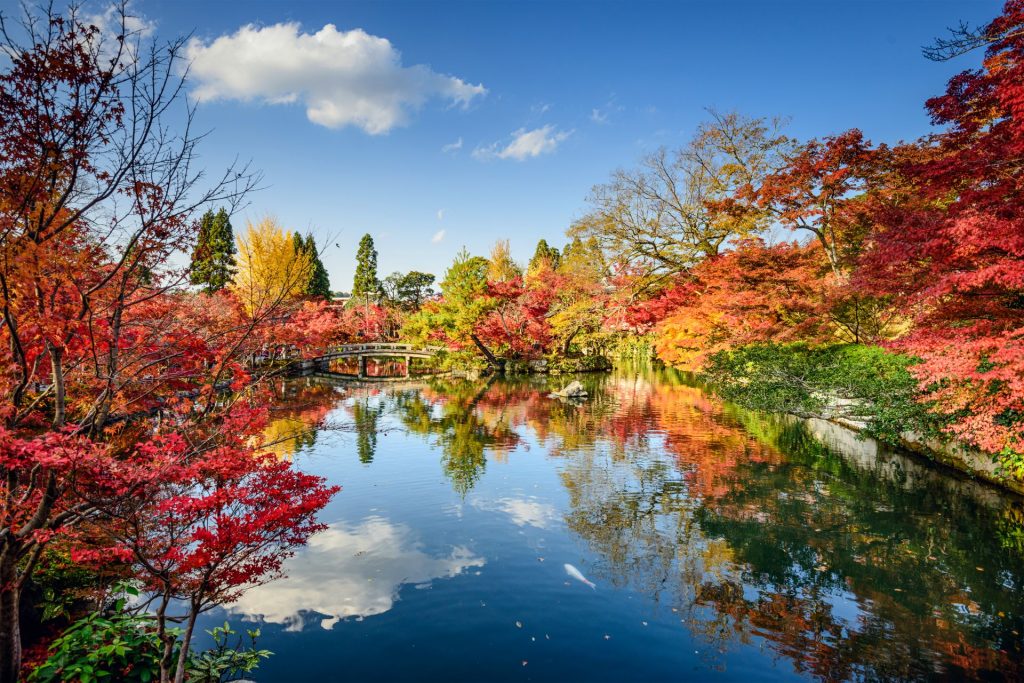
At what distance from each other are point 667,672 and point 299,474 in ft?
13.5

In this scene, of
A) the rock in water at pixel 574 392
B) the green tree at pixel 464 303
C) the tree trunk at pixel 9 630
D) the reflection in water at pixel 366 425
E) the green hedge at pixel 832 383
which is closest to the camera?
the tree trunk at pixel 9 630

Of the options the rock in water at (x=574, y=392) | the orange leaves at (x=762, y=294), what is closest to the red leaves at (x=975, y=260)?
the orange leaves at (x=762, y=294)

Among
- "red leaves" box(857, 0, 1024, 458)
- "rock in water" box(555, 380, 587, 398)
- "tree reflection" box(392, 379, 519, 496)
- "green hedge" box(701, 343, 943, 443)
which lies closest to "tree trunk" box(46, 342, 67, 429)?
"tree reflection" box(392, 379, 519, 496)

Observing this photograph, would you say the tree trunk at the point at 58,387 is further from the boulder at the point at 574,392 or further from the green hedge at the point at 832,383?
the boulder at the point at 574,392

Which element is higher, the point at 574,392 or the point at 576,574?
the point at 574,392

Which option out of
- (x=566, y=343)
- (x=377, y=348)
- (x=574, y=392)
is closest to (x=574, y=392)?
(x=574, y=392)

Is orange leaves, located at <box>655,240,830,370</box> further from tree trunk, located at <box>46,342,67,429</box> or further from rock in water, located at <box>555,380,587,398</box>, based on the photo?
tree trunk, located at <box>46,342,67,429</box>

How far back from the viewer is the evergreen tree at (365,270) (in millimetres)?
44781

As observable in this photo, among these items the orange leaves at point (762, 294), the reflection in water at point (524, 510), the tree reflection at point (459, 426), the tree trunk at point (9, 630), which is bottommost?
the reflection in water at point (524, 510)

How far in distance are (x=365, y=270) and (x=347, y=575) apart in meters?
41.0

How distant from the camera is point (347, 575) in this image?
21.9ft

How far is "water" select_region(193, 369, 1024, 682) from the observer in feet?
16.0

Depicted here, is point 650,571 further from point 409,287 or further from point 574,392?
point 409,287

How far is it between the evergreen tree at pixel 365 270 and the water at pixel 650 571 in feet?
113
